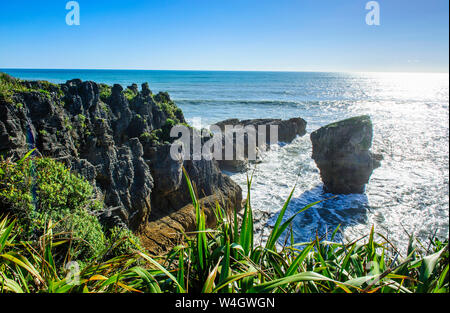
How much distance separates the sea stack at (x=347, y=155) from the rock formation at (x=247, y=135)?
501cm

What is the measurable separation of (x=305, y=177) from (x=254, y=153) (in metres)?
4.47

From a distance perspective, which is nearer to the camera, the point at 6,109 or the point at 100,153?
the point at 6,109

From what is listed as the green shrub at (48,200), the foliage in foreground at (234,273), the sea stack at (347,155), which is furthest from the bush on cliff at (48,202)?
the sea stack at (347,155)

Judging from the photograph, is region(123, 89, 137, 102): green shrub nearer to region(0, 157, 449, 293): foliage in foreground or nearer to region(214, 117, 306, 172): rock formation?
region(214, 117, 306, 172): rock formation

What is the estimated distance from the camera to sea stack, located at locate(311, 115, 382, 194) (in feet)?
42.0

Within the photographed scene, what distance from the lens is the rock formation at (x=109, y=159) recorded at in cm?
597

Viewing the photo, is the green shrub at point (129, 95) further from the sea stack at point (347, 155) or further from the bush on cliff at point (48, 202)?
the sea stack at point (347, 155)

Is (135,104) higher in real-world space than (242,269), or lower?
higher

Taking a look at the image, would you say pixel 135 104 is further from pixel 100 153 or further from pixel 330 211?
pixel 330 211

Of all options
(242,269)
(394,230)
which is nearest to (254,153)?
(394,230)

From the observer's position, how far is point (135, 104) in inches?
555
